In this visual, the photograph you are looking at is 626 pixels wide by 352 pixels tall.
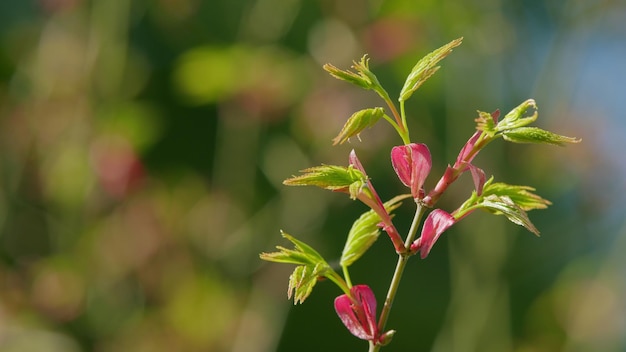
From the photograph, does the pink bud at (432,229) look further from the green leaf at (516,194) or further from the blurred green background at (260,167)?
the blurred green background at (260,167)

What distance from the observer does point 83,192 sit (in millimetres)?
1358

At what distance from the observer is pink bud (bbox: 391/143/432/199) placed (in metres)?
0.36

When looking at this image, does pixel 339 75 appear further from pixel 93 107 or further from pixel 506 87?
pixel 93 107

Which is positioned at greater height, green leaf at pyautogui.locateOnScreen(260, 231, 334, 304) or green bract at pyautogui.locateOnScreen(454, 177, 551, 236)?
green bract at pyautogui.locateOnScreen(454, 177, 551, 236)

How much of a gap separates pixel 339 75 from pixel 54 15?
4.08 feet

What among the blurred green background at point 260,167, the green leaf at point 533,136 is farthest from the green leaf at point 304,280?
the blurred green background at point 260,167

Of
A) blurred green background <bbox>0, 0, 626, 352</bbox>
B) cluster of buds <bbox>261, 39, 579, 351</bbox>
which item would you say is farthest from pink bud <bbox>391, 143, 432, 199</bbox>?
blurred green background <bbox>0, 0, 626, 352</bbox>

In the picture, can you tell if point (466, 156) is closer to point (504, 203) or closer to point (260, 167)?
point (504, 203)

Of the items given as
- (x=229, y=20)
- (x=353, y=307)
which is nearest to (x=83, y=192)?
(x=353, y=307)

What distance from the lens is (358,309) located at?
1.24 ft

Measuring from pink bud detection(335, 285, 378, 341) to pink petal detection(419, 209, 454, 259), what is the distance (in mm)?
38

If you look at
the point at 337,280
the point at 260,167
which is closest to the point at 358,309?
the point at 337,280

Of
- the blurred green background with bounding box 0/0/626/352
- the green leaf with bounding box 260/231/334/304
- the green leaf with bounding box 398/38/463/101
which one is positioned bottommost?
the blurred green background with bounding box 0/0/626/352

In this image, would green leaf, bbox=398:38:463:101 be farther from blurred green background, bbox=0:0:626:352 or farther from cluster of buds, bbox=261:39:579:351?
blurred green background, bbox=0:0:626:352
